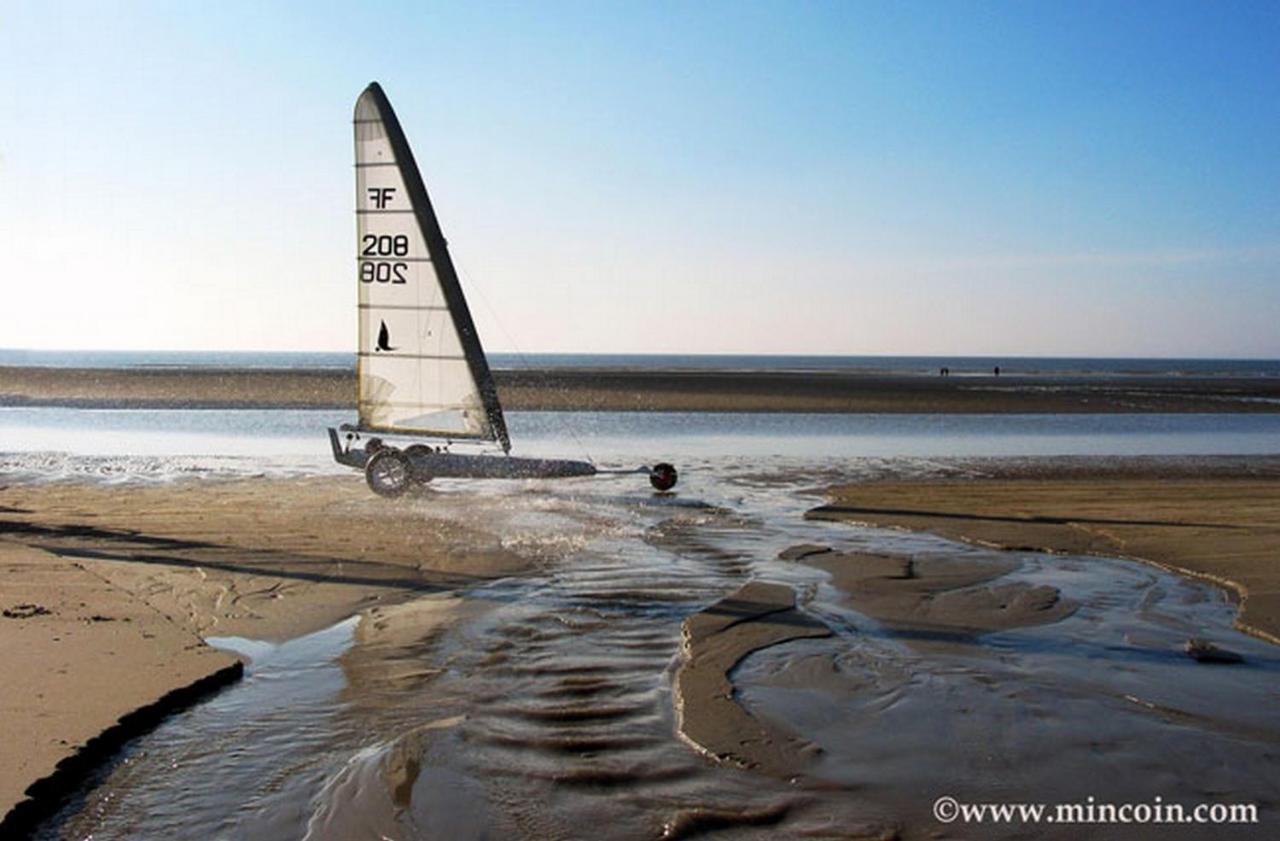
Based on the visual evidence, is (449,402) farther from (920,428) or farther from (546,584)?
(920,428)

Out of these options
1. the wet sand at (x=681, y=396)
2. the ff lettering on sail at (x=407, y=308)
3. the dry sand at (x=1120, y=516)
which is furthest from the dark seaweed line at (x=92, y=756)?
the wet sand at (x=681, y=396)

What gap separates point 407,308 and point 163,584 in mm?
8744

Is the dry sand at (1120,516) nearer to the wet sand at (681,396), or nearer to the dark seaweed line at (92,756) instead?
the dark seaweed line at (92,756)

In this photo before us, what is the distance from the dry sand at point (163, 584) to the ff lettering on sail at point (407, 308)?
2.02 meters

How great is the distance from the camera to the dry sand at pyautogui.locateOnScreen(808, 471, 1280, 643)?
37.6 feet

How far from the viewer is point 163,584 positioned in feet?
33.7

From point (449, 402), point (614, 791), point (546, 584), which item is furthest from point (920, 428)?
point (614, 791)

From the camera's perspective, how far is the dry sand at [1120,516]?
37.6ft

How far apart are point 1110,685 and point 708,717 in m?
3.11

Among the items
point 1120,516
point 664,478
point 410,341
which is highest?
point 410,341

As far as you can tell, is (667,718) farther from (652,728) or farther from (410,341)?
(410,341)

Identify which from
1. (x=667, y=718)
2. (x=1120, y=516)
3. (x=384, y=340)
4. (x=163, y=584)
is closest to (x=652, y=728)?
(x=667, y=718)

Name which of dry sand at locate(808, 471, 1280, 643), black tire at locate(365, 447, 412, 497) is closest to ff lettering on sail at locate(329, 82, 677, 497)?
black tire at locate(365, 447, 412, 497)

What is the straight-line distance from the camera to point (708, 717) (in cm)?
668
